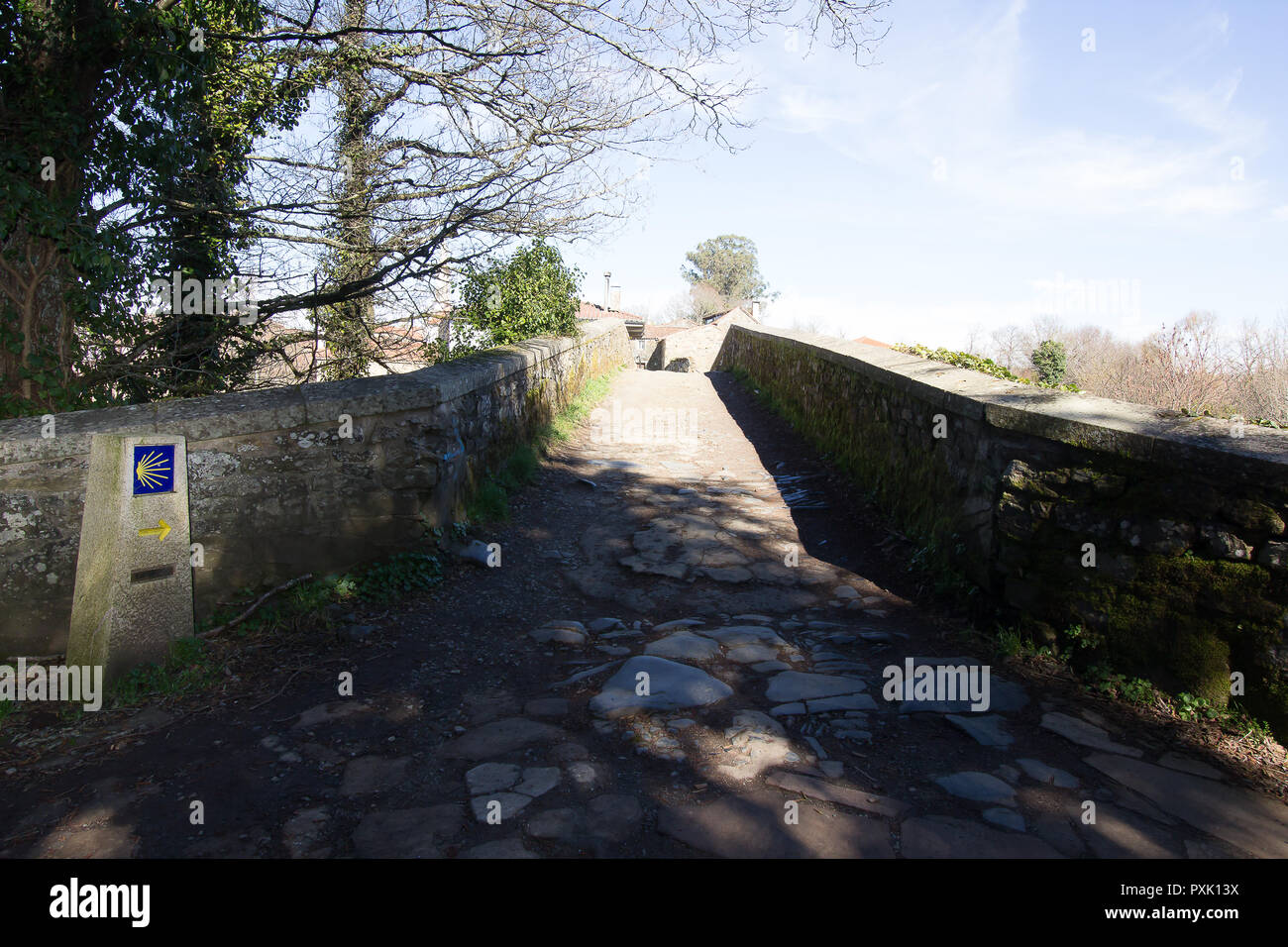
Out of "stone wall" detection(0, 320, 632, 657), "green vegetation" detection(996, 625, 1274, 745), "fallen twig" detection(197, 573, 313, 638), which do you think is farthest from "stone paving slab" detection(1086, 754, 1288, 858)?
"fallen twig" detection(197, 573, 313, 638)

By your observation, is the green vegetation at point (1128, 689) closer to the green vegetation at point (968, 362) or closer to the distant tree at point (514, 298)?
the green vegetation at point (968, 362)

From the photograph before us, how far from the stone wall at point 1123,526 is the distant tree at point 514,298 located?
614 centimetres

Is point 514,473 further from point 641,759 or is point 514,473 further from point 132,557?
point 641,759

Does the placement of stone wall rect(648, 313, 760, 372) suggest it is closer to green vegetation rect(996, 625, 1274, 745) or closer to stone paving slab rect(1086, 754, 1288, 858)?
green vegetation rect(996, 625, 1274, 745)

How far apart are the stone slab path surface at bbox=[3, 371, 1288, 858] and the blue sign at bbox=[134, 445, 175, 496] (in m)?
1.06

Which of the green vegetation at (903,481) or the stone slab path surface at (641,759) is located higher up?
the green vegetation at (903,481)

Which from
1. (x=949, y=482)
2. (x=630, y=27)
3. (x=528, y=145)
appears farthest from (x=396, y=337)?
(x=949, y=482)

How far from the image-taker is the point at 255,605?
12.6ft

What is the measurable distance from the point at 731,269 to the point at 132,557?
6452 cm

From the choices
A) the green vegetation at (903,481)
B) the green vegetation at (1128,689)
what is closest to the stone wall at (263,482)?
the green vegetation at (903,481)

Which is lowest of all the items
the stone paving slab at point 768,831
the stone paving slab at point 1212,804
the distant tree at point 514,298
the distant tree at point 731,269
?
the stone paving slab at point 768,831

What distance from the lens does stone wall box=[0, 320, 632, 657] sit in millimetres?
3389

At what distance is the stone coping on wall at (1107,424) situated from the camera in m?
2.79

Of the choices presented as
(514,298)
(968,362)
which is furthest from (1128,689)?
(514,298)
